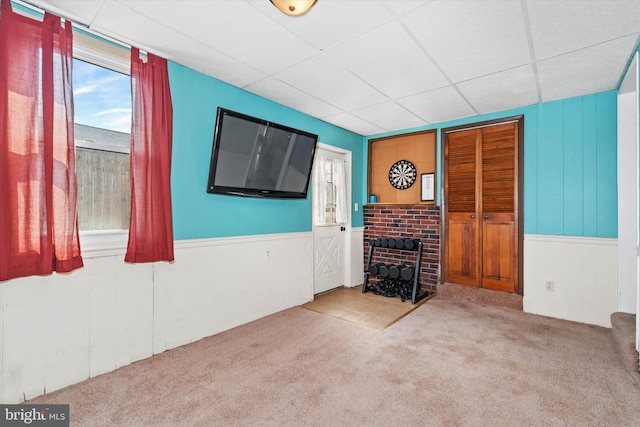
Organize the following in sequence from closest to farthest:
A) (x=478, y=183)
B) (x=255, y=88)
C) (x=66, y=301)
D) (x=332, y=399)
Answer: (x=332, y=399), (x=66, y=301), (x=255, y=88), (x=478, y=183)

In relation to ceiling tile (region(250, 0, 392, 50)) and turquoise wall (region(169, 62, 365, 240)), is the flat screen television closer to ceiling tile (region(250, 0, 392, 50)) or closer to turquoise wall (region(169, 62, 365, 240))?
turquoise wall (region(169, 62, 365, 240))

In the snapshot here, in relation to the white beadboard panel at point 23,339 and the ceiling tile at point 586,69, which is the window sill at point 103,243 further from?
the ceiling tile at point 586,69

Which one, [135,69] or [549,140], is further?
[549,140]

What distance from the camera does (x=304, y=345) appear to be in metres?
2.68

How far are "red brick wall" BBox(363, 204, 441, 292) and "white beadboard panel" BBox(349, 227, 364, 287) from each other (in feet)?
0.29

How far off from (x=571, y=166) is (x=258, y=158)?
345 centimetres

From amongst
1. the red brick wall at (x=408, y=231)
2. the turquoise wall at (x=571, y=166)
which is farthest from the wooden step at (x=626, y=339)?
the red brick wall at (x=408, y=231)

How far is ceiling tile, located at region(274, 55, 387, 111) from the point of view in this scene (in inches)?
105

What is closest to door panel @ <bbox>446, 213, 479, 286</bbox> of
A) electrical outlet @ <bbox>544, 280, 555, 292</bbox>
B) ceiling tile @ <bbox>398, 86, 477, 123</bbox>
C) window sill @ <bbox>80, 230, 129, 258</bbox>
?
electrical outlet @ <bbox>544, 280, 555, 292</bbox>

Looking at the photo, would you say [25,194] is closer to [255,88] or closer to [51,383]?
[51,383]

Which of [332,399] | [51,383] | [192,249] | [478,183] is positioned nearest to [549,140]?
[478,183]

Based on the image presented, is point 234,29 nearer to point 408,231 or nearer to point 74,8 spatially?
point 74,8

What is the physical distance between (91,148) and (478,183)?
413cm

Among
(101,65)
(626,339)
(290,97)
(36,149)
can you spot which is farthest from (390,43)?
(626,339)
